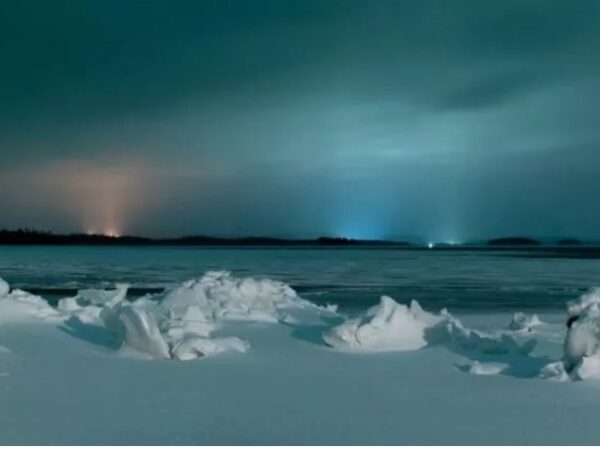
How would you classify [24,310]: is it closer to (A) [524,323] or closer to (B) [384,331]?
(B) [384,331]

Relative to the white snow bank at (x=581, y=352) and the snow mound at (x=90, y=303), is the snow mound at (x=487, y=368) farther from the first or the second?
the snow mound at (x=90, y=303)

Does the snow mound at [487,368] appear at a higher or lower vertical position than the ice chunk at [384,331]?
lower

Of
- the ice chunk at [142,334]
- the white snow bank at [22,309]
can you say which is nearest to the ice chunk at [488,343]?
the ice chunk at [142,334]

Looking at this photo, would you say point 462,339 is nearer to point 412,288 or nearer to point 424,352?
point 424,352

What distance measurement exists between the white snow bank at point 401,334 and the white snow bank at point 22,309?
360 cm

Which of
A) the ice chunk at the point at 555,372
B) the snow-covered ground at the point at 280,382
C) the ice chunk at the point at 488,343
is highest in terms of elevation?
the ice chunk at the point at 488,343

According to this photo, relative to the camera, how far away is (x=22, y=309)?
812 centimetres

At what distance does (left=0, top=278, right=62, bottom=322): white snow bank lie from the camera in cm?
794

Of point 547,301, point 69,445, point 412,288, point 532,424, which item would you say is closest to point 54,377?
point 69,445

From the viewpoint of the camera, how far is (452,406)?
4340 millimetres

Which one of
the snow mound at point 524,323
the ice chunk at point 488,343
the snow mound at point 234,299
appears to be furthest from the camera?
the snow mound at point 234,299

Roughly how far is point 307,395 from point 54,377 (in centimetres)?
198

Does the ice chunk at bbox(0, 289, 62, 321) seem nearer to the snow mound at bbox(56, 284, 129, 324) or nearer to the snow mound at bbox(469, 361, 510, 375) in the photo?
the snow mound at bbox(56, 284, 129, 324)

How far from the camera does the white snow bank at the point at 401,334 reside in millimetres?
6367
